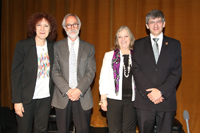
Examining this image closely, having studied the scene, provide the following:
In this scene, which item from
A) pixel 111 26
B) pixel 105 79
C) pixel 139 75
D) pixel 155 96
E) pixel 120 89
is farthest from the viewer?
pixel 111 26

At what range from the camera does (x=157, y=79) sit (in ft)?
6.61

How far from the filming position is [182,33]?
3.43 metres

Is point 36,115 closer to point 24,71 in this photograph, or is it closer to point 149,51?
point 24,71

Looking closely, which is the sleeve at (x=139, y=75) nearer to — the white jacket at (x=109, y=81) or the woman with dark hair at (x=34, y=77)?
the white jacket at (x=109, y=81)

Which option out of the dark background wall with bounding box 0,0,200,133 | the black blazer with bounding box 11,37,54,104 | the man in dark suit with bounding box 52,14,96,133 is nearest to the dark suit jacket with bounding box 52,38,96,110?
the man in dark suit with bounding box 52,14,96,133

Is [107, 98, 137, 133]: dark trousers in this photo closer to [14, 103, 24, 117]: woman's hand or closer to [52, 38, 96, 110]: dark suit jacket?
[52, 38, 96, 110]: dark suit jacket

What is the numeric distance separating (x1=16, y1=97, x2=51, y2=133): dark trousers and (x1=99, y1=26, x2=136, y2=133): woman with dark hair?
72cm

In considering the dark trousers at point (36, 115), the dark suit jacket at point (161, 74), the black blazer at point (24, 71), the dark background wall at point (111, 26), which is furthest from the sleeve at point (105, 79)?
the dark background wall at point (111, 26)

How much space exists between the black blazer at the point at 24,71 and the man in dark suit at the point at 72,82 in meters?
0.25

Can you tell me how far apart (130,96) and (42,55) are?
1183 mm

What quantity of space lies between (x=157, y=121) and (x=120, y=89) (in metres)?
0.56

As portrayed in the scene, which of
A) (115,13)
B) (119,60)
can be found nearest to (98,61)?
(115,13)

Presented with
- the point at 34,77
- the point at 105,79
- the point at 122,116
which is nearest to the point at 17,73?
the point at 34,77

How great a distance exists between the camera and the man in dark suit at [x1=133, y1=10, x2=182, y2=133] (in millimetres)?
1985
